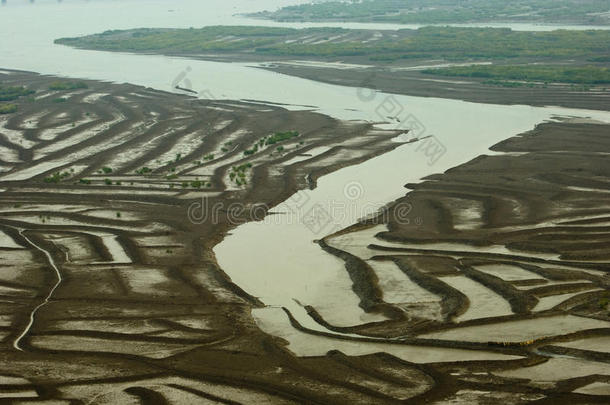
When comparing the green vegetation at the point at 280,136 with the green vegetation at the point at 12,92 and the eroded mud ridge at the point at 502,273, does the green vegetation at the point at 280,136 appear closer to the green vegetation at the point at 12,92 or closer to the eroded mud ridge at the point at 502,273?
the eroded mud ridge at the point at 502,273

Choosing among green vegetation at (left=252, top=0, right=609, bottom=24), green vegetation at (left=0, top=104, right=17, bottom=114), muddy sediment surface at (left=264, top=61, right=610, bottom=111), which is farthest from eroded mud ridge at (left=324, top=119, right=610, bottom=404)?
green vegetation at (left=252, top=0, right=609, bottom=24)

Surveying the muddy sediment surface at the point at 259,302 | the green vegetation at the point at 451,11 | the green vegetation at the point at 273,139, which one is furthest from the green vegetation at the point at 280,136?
the green vegetation at the point at 451,11

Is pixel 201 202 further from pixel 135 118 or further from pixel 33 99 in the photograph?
pixel 33 99

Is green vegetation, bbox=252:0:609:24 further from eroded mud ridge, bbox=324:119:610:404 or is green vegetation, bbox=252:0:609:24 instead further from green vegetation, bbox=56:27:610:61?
eroded mud ridge, bbox=324:119:610:404

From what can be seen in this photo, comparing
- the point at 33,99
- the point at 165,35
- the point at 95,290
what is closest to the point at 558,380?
the point at 95,290

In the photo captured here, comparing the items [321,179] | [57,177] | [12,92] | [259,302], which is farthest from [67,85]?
[259,302]

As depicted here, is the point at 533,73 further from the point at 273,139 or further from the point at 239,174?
the point at 239,174
